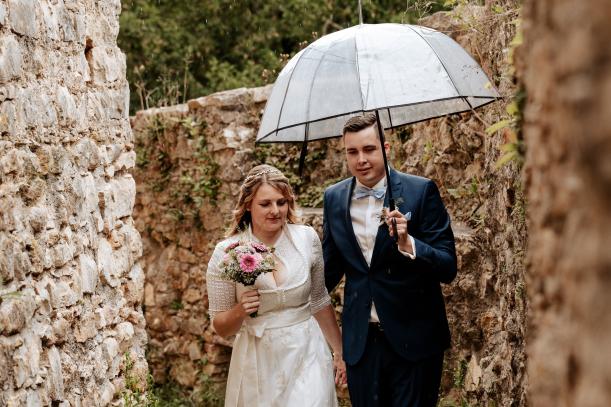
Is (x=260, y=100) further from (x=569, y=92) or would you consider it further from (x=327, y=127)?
(x=569, y=92)

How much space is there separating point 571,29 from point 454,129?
17.8 ft

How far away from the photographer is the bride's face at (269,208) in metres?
4.16

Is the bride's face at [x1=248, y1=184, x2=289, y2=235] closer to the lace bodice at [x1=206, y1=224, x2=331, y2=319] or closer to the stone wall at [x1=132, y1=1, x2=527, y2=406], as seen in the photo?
the lace bodice at [x1=206, y1=224, x2=331, y2=319]

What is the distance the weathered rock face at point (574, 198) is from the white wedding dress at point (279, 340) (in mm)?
2726

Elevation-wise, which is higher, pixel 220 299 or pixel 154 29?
pixel 154 29

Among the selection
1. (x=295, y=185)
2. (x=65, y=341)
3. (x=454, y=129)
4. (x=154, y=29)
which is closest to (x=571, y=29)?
(x=65, y=341)

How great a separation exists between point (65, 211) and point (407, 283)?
1857 mm

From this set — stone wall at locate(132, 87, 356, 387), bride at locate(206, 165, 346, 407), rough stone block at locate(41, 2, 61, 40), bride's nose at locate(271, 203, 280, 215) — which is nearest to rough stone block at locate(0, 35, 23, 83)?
rough stone block at locate(41, 2, 61, 40)

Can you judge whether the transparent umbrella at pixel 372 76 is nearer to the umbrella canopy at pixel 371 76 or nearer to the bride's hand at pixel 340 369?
the umbrella canopy at pixel 371 76

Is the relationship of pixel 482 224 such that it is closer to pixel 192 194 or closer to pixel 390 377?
pixel 390 377

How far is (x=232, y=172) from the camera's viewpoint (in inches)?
316

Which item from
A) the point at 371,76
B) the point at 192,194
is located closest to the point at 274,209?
the point at 371,76

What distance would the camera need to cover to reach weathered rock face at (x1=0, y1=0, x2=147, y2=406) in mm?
3422

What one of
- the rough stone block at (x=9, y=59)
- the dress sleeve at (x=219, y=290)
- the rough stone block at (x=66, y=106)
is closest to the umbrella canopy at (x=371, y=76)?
the dress sleeve at (x=219, y=290)
